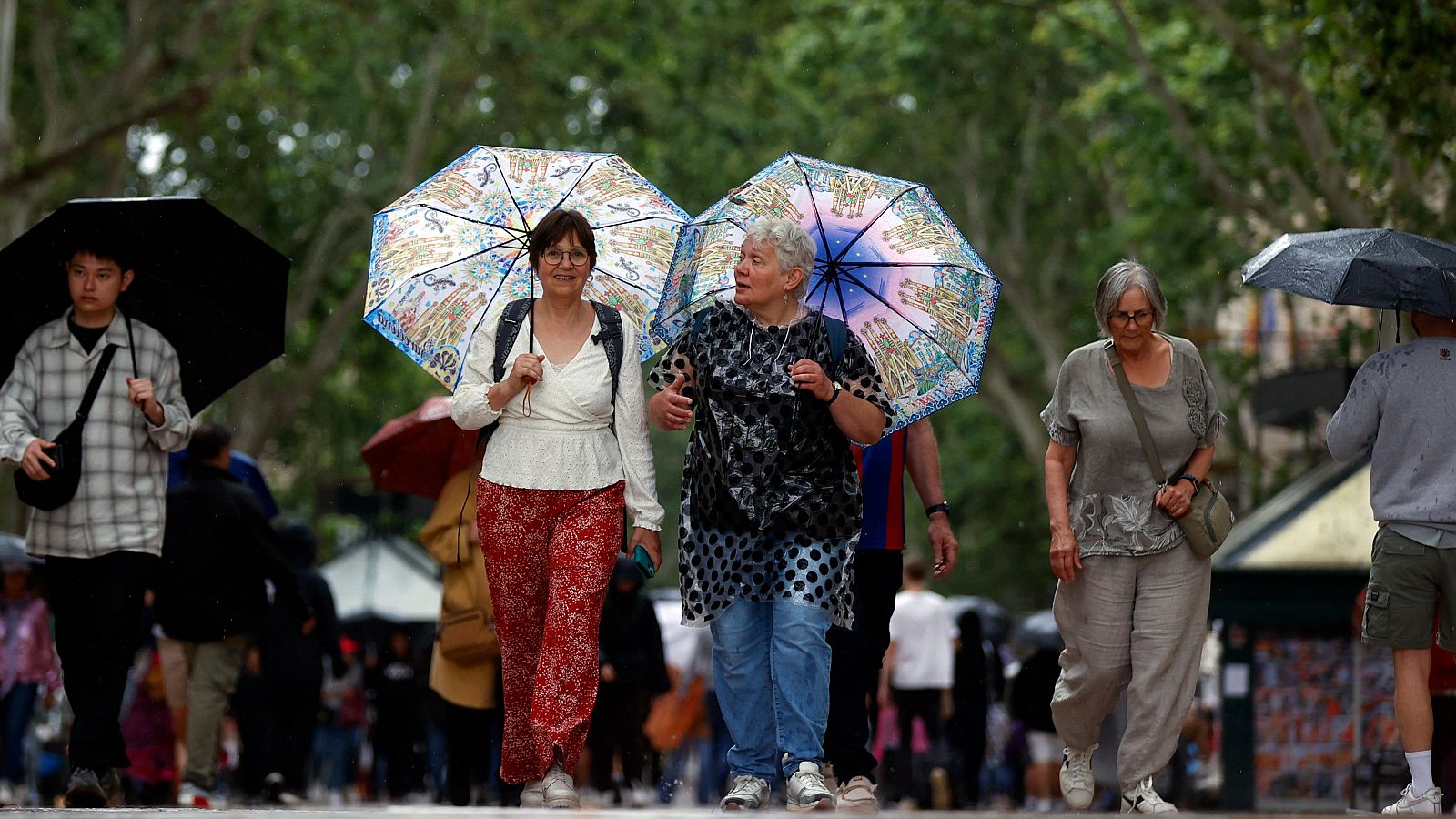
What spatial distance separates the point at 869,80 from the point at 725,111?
1827mm

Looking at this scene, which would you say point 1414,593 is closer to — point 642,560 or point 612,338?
point 642,560

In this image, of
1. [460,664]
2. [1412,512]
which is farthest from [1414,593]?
[460,664]

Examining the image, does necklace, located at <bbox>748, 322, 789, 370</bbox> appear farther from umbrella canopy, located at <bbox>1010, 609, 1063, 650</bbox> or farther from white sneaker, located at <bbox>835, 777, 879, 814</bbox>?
umbrella canopy, located at <bbox>1010, 609, 1063, 650</bbox>

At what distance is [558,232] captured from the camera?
722 cm

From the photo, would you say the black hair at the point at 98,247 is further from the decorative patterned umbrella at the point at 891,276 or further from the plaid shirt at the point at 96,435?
the decorative patterned umbrella at the point at 891,276

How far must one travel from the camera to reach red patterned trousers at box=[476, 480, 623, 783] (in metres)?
7.07

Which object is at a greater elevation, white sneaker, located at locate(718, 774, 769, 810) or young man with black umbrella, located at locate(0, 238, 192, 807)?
young man with black umbrella, located at locate(0, 238, 192, 807)

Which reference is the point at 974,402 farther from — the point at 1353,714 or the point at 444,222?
the point at 444,222

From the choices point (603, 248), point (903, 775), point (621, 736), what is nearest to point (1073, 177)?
point (903, 775)

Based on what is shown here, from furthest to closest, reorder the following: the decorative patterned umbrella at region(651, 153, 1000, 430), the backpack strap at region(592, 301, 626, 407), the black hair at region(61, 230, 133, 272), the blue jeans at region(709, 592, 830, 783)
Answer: the black hair at region(61, 230, 133, 272) < the decorative patterned umbrella at region(651, 153, 1000, 430) < the backpack strap at region(592, 301, 626, 407) < the blue jeans at region(709, 592, 830, 783)

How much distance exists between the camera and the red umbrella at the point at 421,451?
9.61m

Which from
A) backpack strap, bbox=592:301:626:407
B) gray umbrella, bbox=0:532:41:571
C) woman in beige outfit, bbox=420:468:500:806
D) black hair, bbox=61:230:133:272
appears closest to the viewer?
backpack strap, bbox=592:301:626:407

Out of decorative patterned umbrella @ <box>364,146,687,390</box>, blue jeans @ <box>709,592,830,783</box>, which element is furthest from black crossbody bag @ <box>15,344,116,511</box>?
blue jeans @ <box>709,592,830,783</box>

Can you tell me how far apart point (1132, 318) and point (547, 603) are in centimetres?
223
